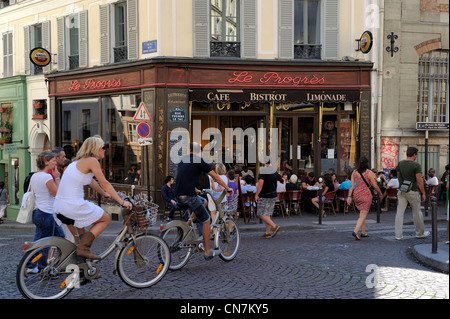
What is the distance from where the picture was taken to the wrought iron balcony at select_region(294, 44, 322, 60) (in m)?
15.8

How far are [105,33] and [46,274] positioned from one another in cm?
1268

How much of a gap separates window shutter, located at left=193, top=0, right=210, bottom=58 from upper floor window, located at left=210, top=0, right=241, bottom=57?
228 millimetres

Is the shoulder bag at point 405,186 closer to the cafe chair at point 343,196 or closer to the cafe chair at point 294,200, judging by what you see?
the cafe chair at point 294,200

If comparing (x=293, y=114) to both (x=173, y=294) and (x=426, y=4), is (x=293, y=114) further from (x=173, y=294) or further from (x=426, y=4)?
(x=173, y=294)

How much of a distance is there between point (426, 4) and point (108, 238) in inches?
505

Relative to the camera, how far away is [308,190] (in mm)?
14508

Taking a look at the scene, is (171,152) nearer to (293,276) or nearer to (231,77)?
(231,77)

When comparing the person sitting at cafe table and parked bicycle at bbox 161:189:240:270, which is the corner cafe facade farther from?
parked bicycle at bbox 161:189:240:270

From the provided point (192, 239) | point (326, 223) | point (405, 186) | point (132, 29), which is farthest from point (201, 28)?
point (192, 239)

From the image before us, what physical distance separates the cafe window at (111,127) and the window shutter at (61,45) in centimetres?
134

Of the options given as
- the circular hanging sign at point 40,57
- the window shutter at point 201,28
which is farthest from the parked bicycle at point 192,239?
the circular hanging sign at point 40,57

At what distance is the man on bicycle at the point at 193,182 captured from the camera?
704 centimetres

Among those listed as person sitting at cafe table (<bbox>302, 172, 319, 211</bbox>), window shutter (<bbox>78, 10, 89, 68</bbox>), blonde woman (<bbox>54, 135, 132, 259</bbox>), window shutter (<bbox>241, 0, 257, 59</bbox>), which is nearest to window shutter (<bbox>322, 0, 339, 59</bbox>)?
window shutter (<bbox>241, 0, 257, 59</bbox>)

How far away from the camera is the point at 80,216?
569 cm
